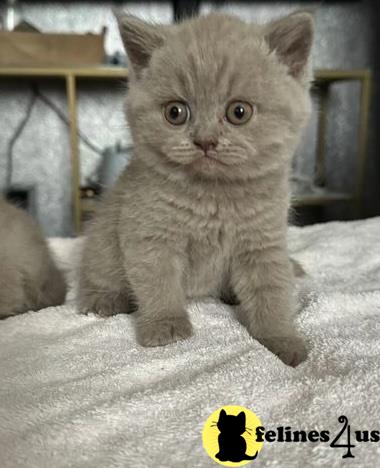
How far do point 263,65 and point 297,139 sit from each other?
6.5 inches

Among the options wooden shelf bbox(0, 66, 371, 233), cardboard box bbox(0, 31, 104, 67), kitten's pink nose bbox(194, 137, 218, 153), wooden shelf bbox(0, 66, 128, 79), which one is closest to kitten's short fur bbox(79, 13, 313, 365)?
kitten's pink nose bbox(194, 137, 218, 153)

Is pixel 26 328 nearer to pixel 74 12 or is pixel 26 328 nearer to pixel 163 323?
pixel 163 323

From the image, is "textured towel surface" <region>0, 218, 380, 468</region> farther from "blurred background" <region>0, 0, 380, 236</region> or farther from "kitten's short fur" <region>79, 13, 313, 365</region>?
"blurred background" <region>0, 0, 380, 236</region>

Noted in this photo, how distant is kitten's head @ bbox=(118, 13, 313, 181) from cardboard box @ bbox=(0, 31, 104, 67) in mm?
1436

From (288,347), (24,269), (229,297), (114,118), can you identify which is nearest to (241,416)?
(288,347)

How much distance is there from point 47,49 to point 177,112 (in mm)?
1653

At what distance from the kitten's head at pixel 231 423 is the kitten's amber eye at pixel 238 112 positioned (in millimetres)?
512

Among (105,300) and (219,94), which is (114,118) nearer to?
(105,300)

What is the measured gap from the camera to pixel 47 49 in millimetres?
2318

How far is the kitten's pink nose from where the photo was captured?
885mm

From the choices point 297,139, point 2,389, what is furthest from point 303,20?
point 2,389

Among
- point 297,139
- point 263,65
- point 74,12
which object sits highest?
point 74,12

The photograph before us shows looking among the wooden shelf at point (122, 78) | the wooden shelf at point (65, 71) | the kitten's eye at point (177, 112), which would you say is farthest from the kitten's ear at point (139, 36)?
the wooden shelf at point (65, 71)

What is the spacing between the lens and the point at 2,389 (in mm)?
775
